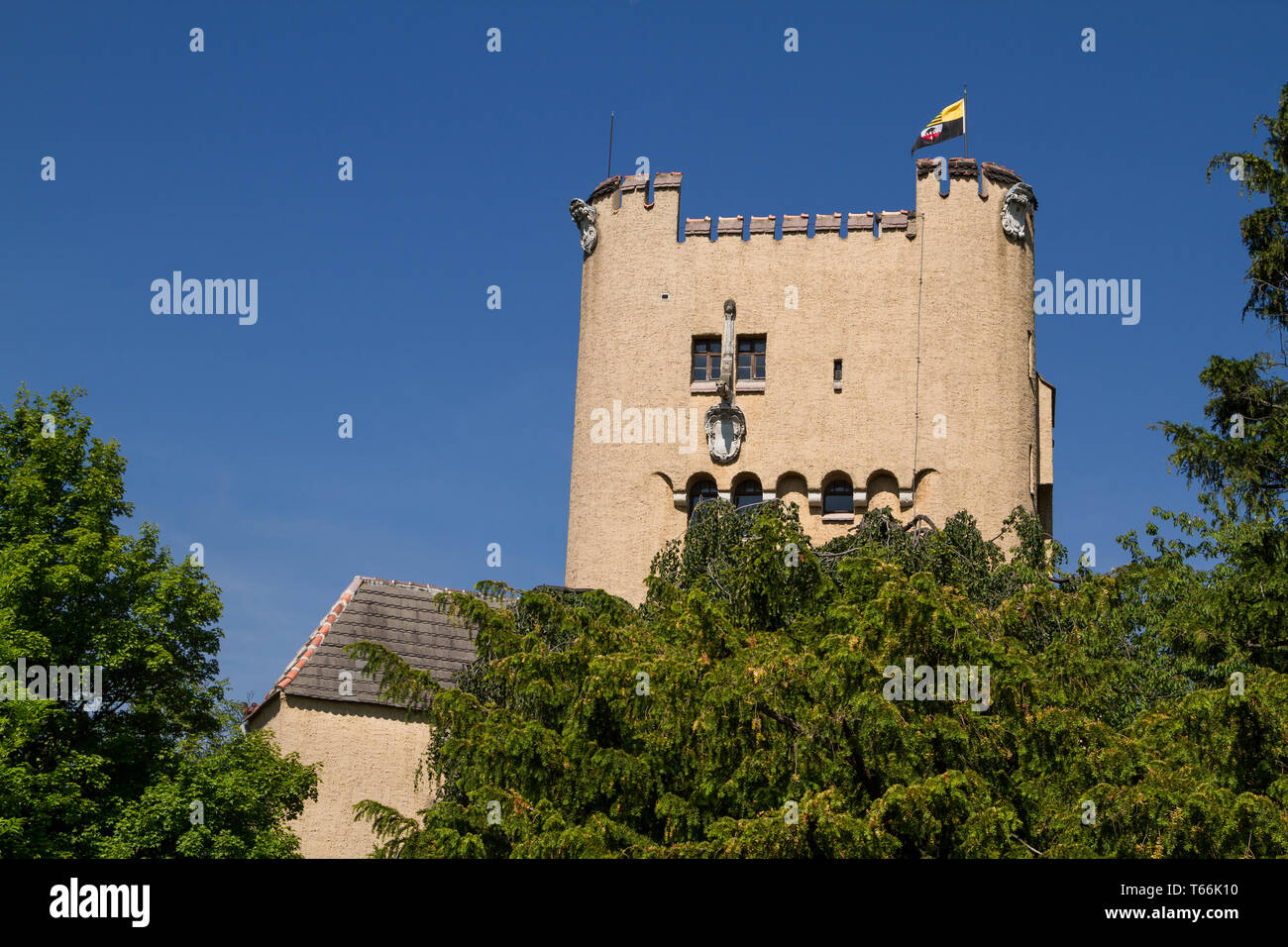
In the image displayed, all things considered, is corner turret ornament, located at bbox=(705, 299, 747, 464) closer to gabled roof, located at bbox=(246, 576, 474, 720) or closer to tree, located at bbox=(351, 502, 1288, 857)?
gabled roof, located at bbox=(246, 576, 474, 720)

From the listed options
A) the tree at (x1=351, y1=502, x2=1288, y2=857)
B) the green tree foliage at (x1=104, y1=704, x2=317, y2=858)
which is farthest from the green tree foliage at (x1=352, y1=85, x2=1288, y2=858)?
the green tree foliage at (x1=104, y1=704, x2=317, y2=858)

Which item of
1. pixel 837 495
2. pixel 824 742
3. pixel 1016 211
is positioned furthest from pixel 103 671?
pixel 1016 211

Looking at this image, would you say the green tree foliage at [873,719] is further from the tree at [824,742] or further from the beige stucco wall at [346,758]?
the beige stucco wall at [346,758]

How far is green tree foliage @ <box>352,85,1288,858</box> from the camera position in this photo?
1379 centimetres

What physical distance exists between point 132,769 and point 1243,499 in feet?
55.1

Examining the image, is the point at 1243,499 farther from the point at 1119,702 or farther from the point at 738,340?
the point at 738,340

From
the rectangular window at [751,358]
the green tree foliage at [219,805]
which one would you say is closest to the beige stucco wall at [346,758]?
the green tree foliage at [219,805]

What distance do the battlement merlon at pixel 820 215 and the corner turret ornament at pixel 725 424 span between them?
128 inches

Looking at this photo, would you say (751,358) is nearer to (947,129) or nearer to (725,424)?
(725,424)

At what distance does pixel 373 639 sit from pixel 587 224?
11.0m

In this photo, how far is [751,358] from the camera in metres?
33.4

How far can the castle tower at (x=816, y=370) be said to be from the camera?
105ft
